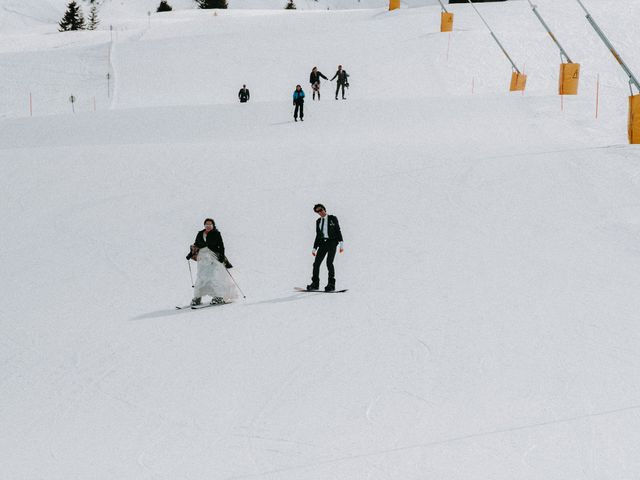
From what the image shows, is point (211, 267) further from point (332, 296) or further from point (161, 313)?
point (332, 296)

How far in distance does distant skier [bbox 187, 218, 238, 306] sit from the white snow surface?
26 centimetres

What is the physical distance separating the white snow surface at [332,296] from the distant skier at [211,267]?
0.26 meters

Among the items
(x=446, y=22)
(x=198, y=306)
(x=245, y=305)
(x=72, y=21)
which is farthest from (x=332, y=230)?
(x=72, y=21)

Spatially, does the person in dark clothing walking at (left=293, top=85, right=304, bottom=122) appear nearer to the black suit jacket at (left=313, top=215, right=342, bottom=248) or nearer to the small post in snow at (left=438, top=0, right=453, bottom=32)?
the black suit jacket at (left=313, top=215, right=342, bottom=248)

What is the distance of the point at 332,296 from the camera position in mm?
14844

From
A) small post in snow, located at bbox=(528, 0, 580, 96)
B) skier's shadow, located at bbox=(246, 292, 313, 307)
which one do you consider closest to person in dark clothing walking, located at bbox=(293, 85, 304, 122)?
small post in snow, located at bbox=(528, 0, 580, 96)

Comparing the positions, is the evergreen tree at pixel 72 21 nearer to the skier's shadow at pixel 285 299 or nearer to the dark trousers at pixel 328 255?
the dark trousers at pixel 328 255

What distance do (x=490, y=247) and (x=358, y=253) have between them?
7.37ft

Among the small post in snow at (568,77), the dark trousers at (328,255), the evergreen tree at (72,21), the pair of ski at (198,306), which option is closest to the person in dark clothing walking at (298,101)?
the small post in snow at (568,77)

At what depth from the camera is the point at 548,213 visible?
1980cm

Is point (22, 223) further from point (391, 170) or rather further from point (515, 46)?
point (515, 46)

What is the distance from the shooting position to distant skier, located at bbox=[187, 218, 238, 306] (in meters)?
14.2

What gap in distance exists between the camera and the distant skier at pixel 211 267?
14219mm

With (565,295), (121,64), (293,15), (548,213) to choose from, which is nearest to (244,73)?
(121,64)
